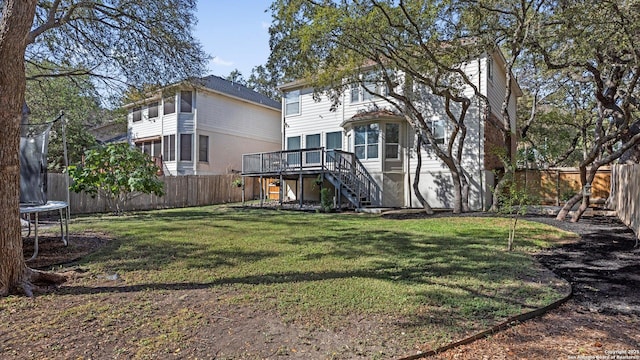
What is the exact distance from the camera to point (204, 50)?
1150 centimetres

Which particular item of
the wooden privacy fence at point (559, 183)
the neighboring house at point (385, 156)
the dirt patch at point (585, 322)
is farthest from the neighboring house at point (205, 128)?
the dirt patch at point (585, 322)

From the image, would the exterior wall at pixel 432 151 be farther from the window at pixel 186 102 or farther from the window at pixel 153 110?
the window at pixel 153 110

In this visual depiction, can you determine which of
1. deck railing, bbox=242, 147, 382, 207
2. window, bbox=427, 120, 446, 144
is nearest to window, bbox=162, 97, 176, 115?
deck railing, bbox=242, 147, 382, 207

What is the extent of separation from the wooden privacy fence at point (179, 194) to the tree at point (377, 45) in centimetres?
828

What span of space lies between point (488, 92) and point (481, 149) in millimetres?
2505

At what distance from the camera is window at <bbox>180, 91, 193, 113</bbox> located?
66.8 feet

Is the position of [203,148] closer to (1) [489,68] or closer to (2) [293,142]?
(2) [293,142]

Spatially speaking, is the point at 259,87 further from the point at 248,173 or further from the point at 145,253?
the point at 145,253

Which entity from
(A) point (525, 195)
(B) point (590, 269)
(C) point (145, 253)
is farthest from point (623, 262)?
(C) point (145, 253)

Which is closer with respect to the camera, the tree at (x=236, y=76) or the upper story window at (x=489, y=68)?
the upper story window at (x=489, y=68)

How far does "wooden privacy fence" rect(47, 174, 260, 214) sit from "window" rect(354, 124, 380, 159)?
774 centimetres

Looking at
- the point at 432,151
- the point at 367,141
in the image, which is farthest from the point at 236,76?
the point at 432,151

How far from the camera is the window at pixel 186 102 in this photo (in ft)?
66.8

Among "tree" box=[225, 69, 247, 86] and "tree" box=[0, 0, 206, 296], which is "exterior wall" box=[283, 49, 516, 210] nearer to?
"tree" box=[0, 0, 206, 296]
